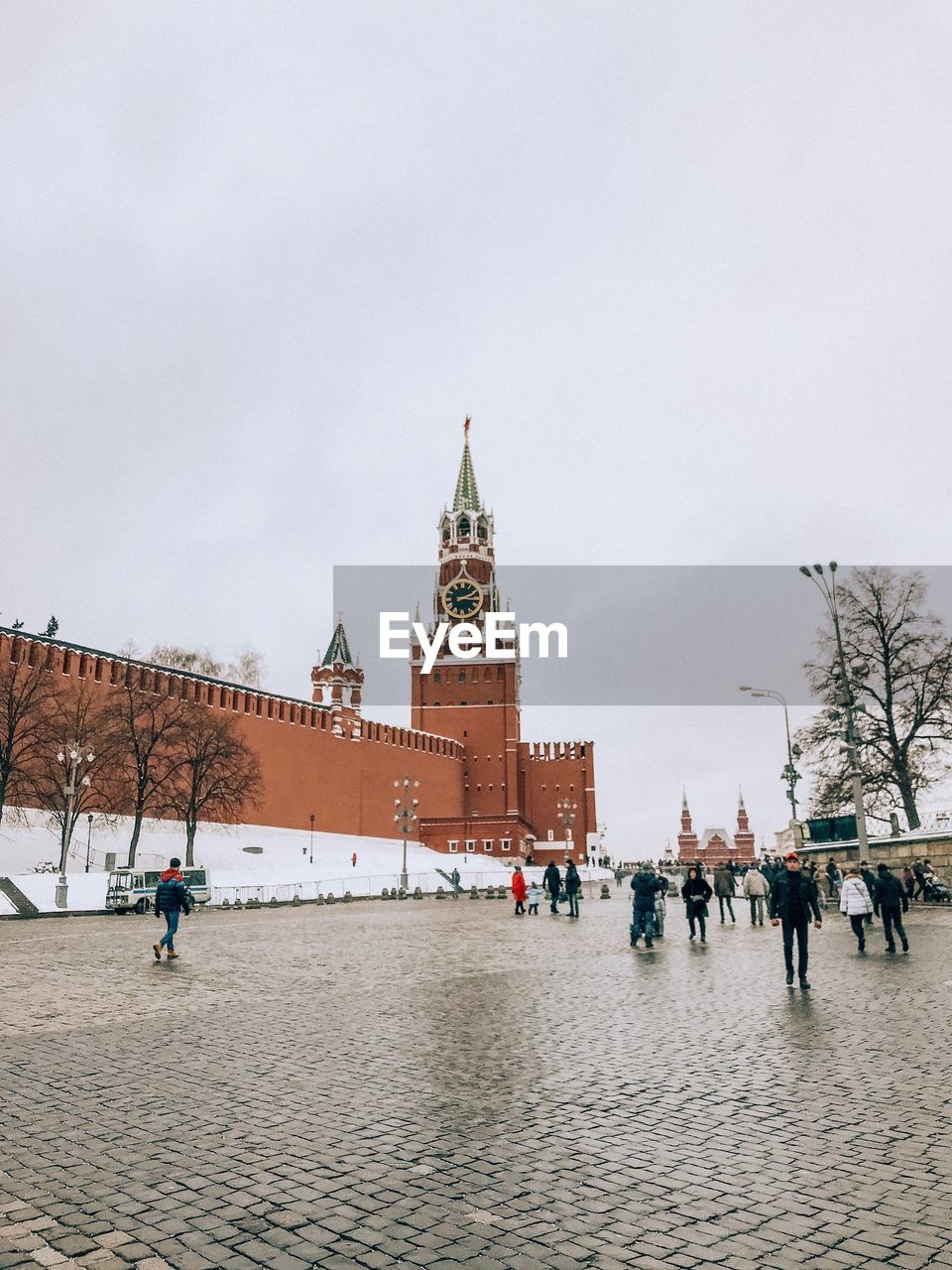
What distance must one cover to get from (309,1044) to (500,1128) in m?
2.30

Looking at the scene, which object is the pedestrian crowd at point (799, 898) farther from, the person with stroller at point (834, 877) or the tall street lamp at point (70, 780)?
the tall street lamp at point (70, 780)

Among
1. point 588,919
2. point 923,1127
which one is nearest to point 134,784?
point 588,919

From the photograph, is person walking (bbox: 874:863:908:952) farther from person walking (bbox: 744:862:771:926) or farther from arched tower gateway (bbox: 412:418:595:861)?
arched tower gateway (bbox: 412:418:595:861)

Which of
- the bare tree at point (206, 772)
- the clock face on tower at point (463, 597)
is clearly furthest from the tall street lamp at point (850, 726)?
the clock face on tower at point (463, 597)

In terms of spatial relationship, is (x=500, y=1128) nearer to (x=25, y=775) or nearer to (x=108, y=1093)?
(x=108, y=1093)

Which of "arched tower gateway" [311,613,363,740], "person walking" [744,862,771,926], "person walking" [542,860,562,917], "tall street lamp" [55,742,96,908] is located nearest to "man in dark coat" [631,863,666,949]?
"person walking" [744,862,771,926]

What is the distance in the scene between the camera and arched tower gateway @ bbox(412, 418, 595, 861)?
65.6 metres

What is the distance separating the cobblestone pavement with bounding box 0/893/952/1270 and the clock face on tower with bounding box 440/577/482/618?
62616 mm

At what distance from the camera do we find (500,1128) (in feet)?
13.8

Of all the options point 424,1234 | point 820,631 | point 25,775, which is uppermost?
point 820,631

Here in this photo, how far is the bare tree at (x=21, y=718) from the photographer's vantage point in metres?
32.0

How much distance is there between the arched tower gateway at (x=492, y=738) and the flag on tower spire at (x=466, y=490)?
4.12 metres

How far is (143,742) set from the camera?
3812 cm

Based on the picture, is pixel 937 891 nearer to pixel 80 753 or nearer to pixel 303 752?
pixel 80 753
